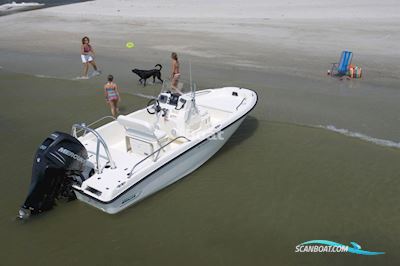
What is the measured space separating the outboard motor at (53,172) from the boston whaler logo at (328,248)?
13.2 feet

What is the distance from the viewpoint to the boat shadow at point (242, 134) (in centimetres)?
903

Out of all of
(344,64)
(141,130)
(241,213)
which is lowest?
(241,213)

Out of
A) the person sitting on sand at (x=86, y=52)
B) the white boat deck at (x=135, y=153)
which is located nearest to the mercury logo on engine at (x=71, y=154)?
the white boat deck at (x=135, y=153)

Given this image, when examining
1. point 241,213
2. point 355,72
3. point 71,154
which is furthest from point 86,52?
point 355,72

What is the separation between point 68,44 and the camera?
20.8 meters

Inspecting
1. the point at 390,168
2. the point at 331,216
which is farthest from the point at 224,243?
the point at 390,168

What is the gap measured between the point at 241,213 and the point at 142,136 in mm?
2485

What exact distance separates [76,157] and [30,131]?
4.32 metres

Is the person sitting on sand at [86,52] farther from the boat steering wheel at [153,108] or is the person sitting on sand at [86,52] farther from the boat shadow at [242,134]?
the boat shadow at [242,134]

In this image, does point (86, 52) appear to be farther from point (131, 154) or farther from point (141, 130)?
point (141, 130)

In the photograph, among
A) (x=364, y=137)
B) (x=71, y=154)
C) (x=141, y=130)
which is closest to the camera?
(x=71, y=154)

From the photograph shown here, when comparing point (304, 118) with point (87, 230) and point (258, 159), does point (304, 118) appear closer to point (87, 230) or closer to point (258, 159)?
point (258, 159)

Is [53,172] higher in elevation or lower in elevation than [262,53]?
lower

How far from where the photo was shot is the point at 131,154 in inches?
305
